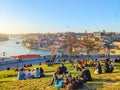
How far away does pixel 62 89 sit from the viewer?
18094mm

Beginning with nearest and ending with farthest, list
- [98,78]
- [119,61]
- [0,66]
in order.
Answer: [98,78] < [119,61] < [0,66]

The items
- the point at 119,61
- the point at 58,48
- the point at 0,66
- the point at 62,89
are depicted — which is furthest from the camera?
the point at 58,48

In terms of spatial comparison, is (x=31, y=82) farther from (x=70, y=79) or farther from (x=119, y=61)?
(x=119, y=61)

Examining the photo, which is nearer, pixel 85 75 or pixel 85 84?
pixel 85 84

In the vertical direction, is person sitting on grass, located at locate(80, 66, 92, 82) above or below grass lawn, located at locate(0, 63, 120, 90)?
above

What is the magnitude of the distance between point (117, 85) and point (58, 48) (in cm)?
14414

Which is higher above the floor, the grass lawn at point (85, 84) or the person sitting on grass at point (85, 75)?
the person sitting on grass at point (85, 75)

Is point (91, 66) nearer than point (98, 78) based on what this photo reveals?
No

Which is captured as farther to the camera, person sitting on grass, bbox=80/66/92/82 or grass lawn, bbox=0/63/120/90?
person sitting on grass, bbox=80/66/92/82

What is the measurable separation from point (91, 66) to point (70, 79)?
1119cm

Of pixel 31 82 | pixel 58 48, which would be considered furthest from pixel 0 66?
pixel 58 48

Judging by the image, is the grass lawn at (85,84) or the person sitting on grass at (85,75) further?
the person sitting on grass at (85,75)

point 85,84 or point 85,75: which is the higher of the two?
point 85,75

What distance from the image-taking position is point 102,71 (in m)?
23.9
